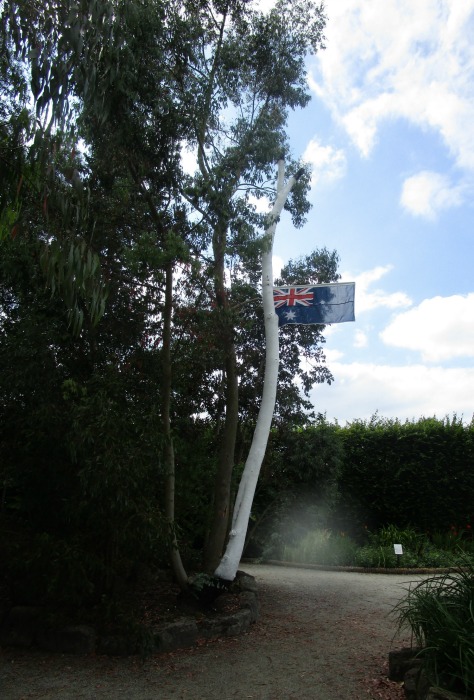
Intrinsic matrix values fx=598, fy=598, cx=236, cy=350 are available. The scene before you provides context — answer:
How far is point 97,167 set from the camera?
7.47m

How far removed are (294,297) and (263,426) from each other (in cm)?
191

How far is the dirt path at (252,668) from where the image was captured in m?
→ 4.65

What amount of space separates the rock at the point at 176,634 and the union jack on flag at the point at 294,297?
427cm

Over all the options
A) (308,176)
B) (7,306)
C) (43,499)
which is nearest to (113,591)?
(43,499)

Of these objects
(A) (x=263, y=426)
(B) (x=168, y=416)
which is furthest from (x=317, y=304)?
(B) (x=168, y=416)

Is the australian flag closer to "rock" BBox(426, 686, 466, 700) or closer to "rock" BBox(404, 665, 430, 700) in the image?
"rock" BBox(404, 665, 430, 700)

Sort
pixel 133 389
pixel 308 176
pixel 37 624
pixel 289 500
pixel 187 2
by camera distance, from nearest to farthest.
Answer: pixel 37 624 → pixel 133 389 → pixel 187 2 → pixel 308 176 → pixel 289 500

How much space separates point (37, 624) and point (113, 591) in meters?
0.76

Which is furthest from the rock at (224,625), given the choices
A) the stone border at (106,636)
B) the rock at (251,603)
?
the rock at (251,603)

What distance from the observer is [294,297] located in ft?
27.6

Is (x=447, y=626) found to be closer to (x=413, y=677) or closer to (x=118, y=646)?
(x=413, y=677)

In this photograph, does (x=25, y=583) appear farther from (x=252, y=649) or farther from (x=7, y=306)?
(x=7, y=306)

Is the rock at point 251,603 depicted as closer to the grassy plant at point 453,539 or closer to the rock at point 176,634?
the rock at point 176,634

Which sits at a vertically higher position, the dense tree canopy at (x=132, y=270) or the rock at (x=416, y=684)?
the dense tree canopy at (x=132, y=270)
